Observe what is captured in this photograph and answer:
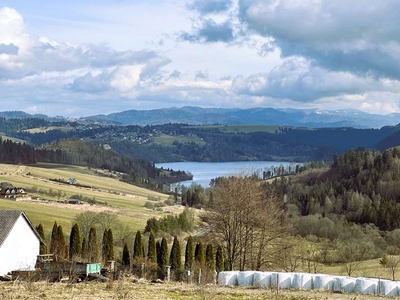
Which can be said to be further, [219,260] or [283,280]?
[219,260]

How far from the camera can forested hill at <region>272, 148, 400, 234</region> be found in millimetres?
104375

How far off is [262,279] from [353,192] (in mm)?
102017

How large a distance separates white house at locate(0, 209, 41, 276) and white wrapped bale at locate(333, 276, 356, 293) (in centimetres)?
2228

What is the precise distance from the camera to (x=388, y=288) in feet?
94.0

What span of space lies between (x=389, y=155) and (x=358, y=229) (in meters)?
56.0

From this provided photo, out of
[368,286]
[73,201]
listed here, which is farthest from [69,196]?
[368,286]

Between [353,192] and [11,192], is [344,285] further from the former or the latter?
[353,192]

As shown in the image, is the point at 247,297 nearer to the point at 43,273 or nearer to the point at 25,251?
the point at 43,273

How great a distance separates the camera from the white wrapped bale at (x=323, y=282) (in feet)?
98.3

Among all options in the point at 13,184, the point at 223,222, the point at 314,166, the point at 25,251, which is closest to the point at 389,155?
the point at 314,166

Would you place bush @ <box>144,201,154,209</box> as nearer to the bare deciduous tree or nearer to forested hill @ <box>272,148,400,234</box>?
forested hill @ <box>272,148,400,234</box>

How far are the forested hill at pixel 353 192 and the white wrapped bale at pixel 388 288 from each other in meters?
66.2

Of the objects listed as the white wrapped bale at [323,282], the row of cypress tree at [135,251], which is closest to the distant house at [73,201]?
the row of cypress tree at [135,251]

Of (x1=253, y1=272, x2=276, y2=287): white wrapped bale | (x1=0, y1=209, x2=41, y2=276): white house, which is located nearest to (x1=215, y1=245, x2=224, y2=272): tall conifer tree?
(x1=0, y1=209, x2=41, y2=276): white house
